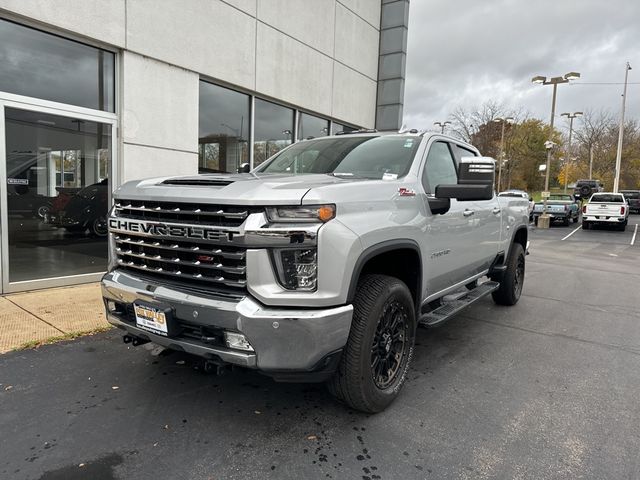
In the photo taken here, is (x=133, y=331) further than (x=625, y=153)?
No

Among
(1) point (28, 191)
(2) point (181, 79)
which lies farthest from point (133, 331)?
(2) point (181, 79)

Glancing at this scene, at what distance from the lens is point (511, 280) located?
6293 millimetres

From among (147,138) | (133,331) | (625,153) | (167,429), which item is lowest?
(167,429)

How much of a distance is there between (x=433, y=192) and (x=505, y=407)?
1.74m

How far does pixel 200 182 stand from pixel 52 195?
442 centimetres

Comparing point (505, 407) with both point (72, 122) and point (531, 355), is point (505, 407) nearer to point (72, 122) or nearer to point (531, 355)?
point (531, 355)

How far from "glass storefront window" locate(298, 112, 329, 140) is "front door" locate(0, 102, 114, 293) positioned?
486cm

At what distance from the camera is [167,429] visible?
2.92m

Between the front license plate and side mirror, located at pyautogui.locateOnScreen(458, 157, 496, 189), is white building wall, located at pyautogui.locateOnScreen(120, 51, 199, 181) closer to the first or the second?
the front license plate

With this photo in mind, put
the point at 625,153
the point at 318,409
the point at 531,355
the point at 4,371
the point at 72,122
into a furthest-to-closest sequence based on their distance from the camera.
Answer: the point at 625,153 < the point at 72,122 < the point at 531,355 < the point at 4,371 < the point at 318,409

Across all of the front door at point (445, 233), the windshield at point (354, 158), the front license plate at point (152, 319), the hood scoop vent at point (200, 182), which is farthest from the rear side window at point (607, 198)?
the front license plate at point (152, 319)

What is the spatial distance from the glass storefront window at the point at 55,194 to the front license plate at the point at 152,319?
13.4 ft

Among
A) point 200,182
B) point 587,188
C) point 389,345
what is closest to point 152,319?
point 200,182

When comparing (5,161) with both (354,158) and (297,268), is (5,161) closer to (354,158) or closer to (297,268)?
(354,158)
